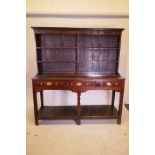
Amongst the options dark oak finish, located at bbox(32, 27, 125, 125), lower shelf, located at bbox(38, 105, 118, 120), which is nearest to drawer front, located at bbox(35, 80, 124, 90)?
dark oak finish, located at bbox(32, 27, 125, 125)

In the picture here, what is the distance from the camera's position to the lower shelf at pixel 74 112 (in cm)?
329

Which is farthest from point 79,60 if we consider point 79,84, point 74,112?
point 74,112

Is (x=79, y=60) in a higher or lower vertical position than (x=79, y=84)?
higher

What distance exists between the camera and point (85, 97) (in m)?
3.86

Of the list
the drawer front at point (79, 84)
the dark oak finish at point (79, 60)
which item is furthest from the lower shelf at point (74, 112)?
the drawer front at point (79, 84)

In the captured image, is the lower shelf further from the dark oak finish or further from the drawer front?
the drawer front

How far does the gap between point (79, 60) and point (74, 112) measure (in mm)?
882

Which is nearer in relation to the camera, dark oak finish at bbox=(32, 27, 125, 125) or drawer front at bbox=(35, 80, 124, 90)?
drawer front at bbox=(35, 80, 124, 90)

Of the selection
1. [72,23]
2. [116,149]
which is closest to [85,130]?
[116,149]

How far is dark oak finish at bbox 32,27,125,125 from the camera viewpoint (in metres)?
3.26

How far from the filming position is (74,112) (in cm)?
346

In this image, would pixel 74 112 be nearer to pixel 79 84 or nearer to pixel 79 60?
pixel 79 84

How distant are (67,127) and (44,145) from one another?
2.06 feet
